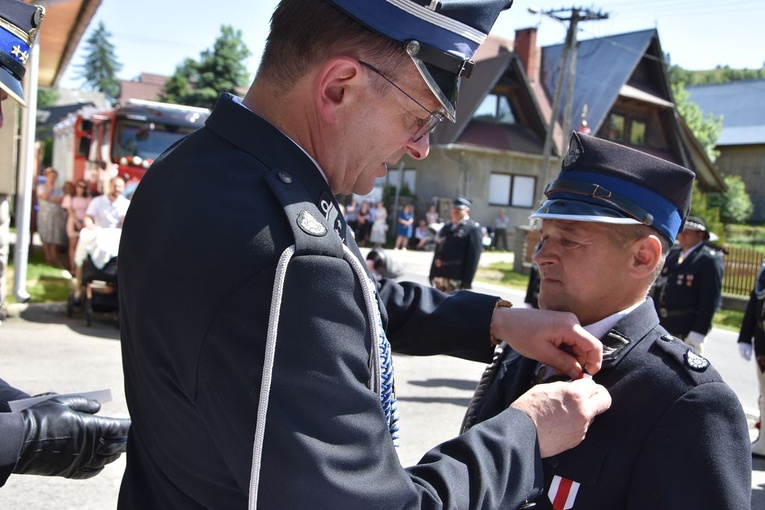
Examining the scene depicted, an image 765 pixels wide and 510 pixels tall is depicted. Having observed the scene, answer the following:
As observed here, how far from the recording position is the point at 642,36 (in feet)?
105

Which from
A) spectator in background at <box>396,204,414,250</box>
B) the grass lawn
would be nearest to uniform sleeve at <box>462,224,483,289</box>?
the grass lawn

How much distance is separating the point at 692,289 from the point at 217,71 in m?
36.8

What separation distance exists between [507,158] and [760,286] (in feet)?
77.1

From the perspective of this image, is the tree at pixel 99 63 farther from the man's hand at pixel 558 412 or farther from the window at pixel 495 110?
the man's hand at pixel 558 412

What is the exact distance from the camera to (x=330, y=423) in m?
1.06

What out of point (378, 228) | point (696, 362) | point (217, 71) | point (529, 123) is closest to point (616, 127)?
point (529, 123)

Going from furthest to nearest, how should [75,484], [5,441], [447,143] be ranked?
1. [447,143]
2. [75,484]
3. [5,441]

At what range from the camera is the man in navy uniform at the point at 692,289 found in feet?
24.6

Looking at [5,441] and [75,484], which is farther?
[75,484]

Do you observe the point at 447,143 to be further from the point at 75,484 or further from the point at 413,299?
the point at 413,299

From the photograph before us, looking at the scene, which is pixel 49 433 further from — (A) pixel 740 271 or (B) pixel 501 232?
(B) pixel 501 232

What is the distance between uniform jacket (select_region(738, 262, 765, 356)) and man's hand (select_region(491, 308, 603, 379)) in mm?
5453

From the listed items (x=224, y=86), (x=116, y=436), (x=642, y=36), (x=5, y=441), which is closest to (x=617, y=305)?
(x=116, y=436)

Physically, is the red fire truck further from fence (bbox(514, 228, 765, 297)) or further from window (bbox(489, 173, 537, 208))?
window (bbox(489, 173, 537, 208))
